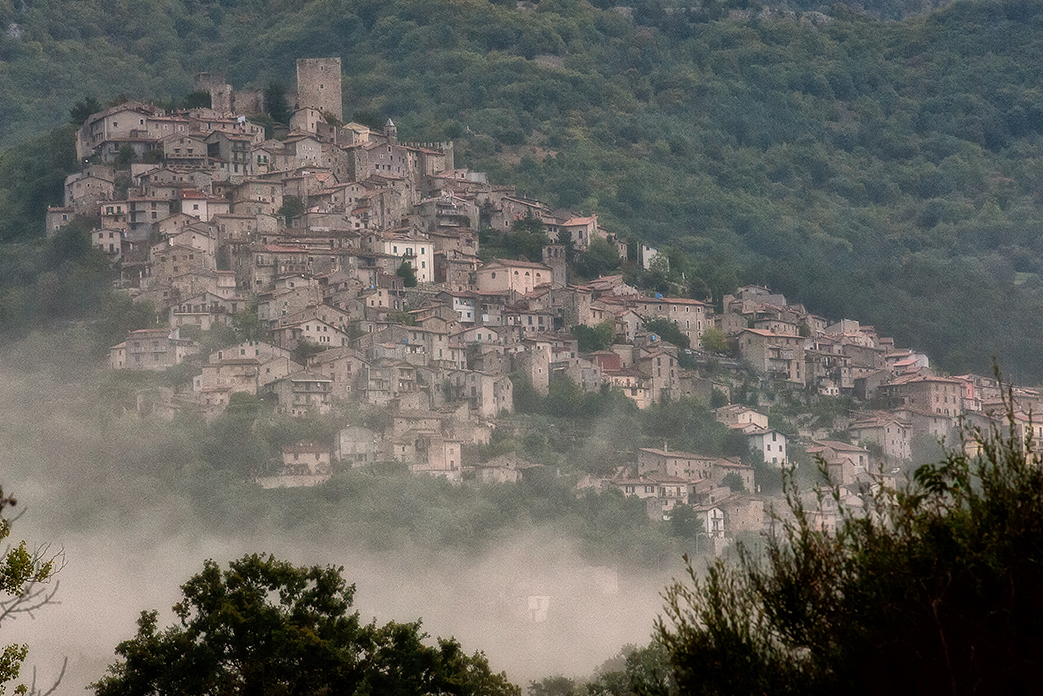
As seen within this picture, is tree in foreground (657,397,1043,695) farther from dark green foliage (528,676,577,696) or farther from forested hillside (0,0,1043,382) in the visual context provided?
forested hillside (0,0,1043,382)

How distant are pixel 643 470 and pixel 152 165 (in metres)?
26.3

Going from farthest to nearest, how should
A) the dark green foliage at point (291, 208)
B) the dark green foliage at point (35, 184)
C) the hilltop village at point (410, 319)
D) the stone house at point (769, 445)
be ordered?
the dark green foliage at point (35, 184) → the dark green foliage at point (291, 208) → the stone house at point (769, 445) → the hilltop village at point (410, 319)

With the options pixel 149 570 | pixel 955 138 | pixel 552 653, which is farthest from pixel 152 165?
pixel 955 138

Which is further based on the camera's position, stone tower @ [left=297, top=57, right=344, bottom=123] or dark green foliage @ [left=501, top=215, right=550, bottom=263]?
stone tower @ [left=297, top=57, right=344, bottom=123]

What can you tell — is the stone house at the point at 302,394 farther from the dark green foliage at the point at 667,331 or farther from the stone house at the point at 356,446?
the dark green foliage at the point at 667,331

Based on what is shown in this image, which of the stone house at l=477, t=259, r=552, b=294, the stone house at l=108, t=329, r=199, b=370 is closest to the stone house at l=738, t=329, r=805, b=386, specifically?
the stone house at l=477, t=259, r=552, b=294

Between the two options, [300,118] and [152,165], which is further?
[300,118]

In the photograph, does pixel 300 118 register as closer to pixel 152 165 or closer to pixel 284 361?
pixel 152 165

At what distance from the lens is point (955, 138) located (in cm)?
17050

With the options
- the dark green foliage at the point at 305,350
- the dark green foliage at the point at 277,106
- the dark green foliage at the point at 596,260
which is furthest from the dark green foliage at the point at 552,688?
the dark green foliage at the point at 277,106

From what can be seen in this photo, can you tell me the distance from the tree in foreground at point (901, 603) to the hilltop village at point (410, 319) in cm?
5414

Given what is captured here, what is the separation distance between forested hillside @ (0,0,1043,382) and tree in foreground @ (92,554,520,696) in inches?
3202

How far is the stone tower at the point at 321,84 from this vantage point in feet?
358

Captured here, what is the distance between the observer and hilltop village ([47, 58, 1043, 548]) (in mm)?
80938
